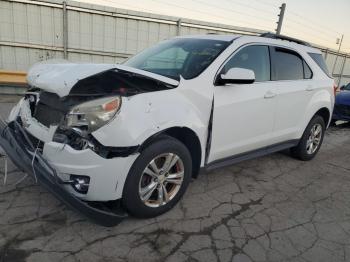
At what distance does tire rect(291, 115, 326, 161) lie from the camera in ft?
16.2

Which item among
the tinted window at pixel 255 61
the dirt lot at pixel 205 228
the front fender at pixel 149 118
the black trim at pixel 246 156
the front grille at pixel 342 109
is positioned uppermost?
the tinted window at pixel 255 61

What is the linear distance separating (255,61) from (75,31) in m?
7.76

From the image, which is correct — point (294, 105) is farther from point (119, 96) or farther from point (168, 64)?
point (119, 96)

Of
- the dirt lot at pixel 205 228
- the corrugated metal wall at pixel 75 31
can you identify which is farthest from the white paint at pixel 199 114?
the corrugated metal wall at pixel 75 31

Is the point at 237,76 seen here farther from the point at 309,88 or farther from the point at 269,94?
the point at 309,88

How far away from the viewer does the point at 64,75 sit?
8.69 feet

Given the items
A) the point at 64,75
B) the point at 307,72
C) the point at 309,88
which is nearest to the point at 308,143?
the point at 309,88

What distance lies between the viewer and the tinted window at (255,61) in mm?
3600

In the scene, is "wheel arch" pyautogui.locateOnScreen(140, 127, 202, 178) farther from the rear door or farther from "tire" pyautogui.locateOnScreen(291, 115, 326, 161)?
"tire" pyautogui.locateOnScreen(291, 115, 326, 161)

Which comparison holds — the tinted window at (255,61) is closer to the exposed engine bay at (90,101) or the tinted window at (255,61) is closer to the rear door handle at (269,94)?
the rear door handle at (269,94)

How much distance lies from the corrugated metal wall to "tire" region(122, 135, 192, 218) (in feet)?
27.0

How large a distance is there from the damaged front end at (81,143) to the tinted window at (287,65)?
2121 millimetres

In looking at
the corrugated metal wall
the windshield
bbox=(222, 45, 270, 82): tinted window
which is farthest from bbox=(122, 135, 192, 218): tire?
the corrugated metal wall

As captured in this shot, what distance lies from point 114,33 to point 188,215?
A: 8703 millimetres
